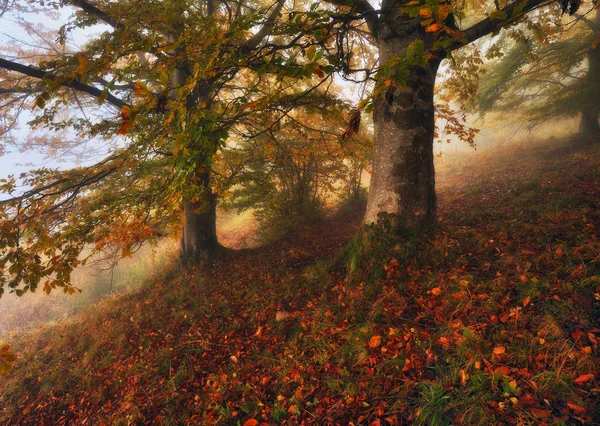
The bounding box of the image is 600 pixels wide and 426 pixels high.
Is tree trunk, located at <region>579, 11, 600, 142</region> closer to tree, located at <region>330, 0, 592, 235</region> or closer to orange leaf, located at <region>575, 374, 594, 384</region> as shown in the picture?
tree, located at <region>330, 0, 592, 235</region>

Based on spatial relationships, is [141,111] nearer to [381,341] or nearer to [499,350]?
[381,341]

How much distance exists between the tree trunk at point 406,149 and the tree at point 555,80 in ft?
24.4

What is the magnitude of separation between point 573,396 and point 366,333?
1676mm

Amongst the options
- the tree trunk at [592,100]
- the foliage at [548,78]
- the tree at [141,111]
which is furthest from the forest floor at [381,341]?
the foliage at [548,78]

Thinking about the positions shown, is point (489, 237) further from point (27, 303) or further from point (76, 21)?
point (27, 303)

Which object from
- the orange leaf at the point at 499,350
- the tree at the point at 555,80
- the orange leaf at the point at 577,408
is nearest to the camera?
the orange leaf at the point at 577,408

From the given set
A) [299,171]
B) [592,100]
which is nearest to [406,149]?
[299,171]

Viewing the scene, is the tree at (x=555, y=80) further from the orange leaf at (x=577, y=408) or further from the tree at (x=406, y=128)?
the orange leaf at (x=577, y=408)

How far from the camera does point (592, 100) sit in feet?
29.2

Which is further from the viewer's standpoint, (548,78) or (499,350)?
(548,78)

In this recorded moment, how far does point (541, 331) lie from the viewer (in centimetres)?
239

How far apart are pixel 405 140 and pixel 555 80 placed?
11.4 meters

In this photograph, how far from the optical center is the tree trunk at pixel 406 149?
3.77m

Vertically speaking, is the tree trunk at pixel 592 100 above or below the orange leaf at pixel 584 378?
above
